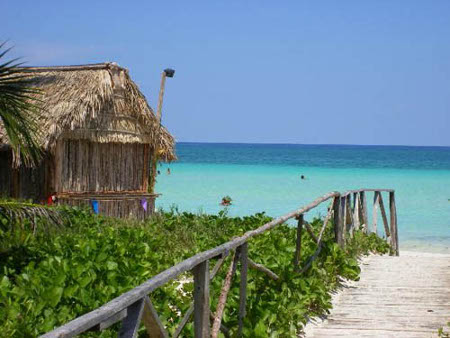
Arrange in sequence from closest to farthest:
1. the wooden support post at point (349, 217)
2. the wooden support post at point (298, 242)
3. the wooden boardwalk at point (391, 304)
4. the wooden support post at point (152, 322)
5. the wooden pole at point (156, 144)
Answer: the wooden support post at point (152, 322) → the wooden boardwalk at point (391, 304) → the wooden support post at point (298, 242) → the wooden support post at point (349, 217) → the wooden pole at point (156, 144)

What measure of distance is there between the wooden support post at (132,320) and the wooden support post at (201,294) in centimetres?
98

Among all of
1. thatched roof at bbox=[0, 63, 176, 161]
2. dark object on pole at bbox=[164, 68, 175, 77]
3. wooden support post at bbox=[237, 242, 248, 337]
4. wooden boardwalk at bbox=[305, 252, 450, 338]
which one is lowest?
wooden boardwalk at bbox=[305, 252, 450, 338]

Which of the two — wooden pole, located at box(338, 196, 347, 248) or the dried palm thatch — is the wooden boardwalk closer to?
wooden pole, located at box(338, 196, 347, 248)

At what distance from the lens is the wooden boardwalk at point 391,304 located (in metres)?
6.28

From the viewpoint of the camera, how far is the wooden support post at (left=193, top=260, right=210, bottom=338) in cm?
404

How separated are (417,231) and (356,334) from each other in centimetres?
1898

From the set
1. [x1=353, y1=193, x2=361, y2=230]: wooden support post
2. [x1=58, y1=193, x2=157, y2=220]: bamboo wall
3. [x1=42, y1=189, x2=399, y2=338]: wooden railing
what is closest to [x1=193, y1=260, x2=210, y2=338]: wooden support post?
[x1=42, y1=189, x2=399, y2=338]: wooden railing

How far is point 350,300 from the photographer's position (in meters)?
7.50

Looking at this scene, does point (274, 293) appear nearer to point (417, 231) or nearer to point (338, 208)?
point (338, 208)

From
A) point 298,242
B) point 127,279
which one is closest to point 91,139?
point 298,242

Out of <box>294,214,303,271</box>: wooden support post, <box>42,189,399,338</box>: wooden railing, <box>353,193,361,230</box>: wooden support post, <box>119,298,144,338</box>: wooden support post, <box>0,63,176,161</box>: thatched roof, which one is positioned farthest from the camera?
<box>0,63,176,161</box>: thatched roof

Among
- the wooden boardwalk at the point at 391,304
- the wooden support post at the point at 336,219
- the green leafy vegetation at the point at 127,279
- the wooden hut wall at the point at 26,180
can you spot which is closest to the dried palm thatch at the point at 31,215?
the green leafy vegetation at the point at 127,279

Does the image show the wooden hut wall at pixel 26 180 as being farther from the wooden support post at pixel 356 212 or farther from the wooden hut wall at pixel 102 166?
the wooden support post at pixel 356 212

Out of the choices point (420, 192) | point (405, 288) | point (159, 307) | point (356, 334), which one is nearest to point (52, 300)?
point (159, 307)
